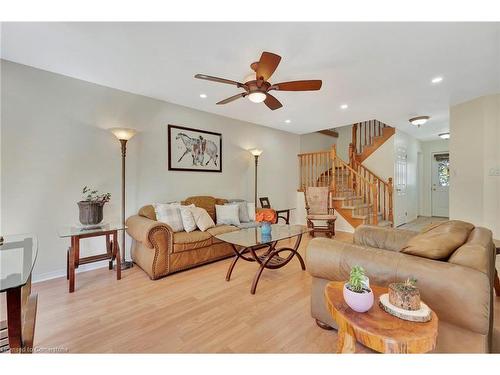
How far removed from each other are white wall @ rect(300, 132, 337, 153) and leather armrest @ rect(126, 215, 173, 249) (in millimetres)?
4607

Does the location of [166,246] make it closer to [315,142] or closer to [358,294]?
[358,294]

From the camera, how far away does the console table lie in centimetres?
104

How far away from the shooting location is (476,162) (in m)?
3.51

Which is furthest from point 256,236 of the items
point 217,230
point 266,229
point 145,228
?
point 145,228

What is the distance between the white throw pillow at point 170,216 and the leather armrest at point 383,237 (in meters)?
2.19

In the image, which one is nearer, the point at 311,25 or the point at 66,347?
the point at 66,347

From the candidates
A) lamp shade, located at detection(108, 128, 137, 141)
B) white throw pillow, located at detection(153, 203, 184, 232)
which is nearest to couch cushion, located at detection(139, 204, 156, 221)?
white throw pillow, located at detection(153, 203, 184, 232)

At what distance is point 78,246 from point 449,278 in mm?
3290

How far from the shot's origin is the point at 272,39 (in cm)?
197

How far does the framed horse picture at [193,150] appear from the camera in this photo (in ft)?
12.0

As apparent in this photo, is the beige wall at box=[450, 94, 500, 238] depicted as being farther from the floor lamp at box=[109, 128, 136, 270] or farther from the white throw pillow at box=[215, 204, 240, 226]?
the floor lamp at box=[109, 128, 136, 270]
